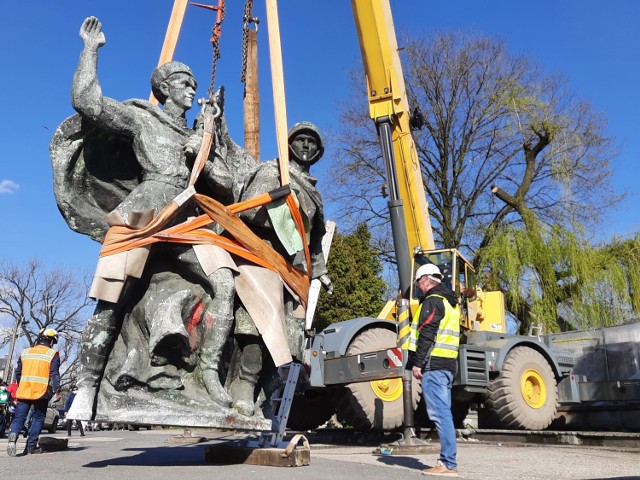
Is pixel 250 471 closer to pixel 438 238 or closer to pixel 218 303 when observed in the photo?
pixel 218 303

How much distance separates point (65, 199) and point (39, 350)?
3904 mm

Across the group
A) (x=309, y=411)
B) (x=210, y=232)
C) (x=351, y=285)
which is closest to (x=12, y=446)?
(x=210, y=232)

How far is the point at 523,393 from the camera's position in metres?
10.0

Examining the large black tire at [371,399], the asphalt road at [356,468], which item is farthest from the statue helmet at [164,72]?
the large black tire at [371,399]

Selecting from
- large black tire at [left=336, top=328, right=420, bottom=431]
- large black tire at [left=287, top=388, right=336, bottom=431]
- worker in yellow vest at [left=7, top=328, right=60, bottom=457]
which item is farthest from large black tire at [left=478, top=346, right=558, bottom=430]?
worker in yellow vest at [left=7, top=328, right=60, bottom=457]

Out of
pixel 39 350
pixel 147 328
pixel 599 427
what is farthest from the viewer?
pixel 599 427

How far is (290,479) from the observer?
12.0 ft

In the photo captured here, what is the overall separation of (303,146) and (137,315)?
1.89 metres

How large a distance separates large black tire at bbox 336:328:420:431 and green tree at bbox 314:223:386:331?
37.0 ft

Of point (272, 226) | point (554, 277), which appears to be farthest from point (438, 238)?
point (272, 226)

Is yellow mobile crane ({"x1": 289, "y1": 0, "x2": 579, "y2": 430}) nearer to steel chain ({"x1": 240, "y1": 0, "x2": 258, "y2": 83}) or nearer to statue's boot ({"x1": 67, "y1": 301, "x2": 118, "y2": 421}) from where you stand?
steel chain ({"x1": 240, "y1": 0, "x2": 258, "y2": 83})

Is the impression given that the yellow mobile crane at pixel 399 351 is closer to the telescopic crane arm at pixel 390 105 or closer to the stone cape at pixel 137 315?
the telescopic crane arm at pixel 390 105

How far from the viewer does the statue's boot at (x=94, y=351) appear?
405 centimetres

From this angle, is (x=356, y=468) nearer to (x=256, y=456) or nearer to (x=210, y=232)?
(x=256, y=456)
